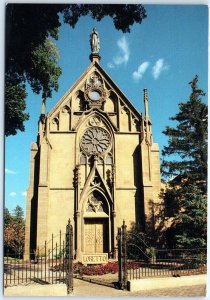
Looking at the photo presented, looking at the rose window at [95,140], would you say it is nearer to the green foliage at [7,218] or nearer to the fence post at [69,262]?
the green foliage at [7,218]

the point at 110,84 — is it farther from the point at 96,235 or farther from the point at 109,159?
the point at 96,235

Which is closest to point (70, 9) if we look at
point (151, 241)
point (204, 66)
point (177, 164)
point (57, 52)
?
point (57, 52)

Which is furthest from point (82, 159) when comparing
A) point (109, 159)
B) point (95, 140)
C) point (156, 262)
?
point (156, 262)

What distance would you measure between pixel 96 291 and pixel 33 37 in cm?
816

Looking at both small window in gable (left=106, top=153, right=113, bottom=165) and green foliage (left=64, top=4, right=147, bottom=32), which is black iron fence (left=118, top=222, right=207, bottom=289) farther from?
green foliage (left=64, top=4, right=147, bottom=32)

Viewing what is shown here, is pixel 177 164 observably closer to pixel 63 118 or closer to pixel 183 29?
pixel 183 29

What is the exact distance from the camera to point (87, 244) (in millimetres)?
18922

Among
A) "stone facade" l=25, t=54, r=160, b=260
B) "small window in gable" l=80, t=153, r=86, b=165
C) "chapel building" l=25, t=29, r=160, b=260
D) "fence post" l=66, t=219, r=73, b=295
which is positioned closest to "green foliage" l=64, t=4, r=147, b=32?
"fence post" l=66, t=219, r=73, b=295

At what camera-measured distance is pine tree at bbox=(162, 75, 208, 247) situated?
14.2m

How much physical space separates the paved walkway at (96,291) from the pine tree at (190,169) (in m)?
3.46

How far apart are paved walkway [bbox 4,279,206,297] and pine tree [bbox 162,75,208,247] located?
3460mm

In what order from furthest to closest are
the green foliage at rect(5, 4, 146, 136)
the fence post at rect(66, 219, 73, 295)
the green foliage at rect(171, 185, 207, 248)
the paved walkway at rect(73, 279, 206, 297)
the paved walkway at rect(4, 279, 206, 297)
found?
the green foliage at rect(171, 185, 207, 248), the green foliage at rect(5, 4, 146, 136), the fence post at rect(66, 219, 73, 295), the paved walkway at rect(73, 279, 206, 297), the paved walkway at rect(4, 279, 206, 297)

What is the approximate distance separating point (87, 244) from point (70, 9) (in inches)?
467

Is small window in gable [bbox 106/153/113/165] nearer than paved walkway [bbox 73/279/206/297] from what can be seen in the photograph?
No
